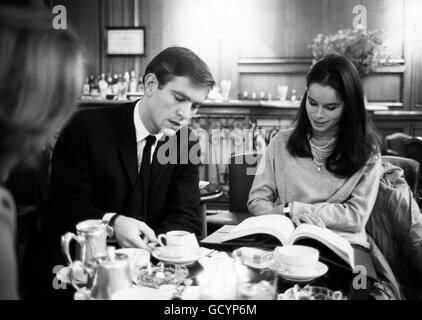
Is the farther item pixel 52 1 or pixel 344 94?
pixel 52 1

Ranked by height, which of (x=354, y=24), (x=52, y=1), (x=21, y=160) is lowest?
(x=21, y=160)

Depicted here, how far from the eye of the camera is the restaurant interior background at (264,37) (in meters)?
5.90

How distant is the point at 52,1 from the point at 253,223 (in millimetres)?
5937

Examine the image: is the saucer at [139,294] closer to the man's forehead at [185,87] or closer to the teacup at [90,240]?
the teacup at [90,240]

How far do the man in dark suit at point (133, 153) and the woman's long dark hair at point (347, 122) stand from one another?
0.56m

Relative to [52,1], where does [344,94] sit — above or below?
below

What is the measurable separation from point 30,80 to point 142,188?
1116 millimetres

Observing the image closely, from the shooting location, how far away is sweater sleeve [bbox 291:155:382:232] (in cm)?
194

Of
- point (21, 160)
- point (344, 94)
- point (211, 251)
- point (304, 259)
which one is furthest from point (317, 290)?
point (344, 94)

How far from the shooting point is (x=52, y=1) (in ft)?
21.1

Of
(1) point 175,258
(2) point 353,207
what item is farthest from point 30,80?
(2) point 353,207
